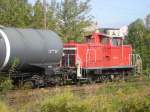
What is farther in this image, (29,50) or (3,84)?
(29,50)

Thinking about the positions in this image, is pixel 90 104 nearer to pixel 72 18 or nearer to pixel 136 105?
pixel 136 105

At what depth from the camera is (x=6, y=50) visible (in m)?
19.6

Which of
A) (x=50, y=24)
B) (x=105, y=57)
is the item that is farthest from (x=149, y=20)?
(x=105, y=57)

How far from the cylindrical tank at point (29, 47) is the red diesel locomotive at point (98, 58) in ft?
8.30

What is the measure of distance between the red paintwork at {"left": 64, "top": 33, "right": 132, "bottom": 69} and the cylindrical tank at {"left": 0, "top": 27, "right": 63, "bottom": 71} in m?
3.32

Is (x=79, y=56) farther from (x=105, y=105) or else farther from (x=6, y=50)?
(x=105, y=105)

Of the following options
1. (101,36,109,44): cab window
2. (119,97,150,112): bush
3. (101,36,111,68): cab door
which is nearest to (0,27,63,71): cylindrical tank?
(101,36,111,68): cab door

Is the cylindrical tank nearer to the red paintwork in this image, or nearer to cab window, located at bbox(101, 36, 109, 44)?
the red paintwork

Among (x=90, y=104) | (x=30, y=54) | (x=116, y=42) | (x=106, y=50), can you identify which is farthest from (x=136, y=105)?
(x=116, y=42)

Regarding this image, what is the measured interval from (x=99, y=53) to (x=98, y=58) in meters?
0.30

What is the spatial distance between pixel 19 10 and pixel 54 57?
47.0 feet

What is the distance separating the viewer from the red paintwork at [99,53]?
26.2 meters

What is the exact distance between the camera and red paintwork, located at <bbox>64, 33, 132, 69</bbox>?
26188 mm

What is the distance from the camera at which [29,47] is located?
2081 centimetres
